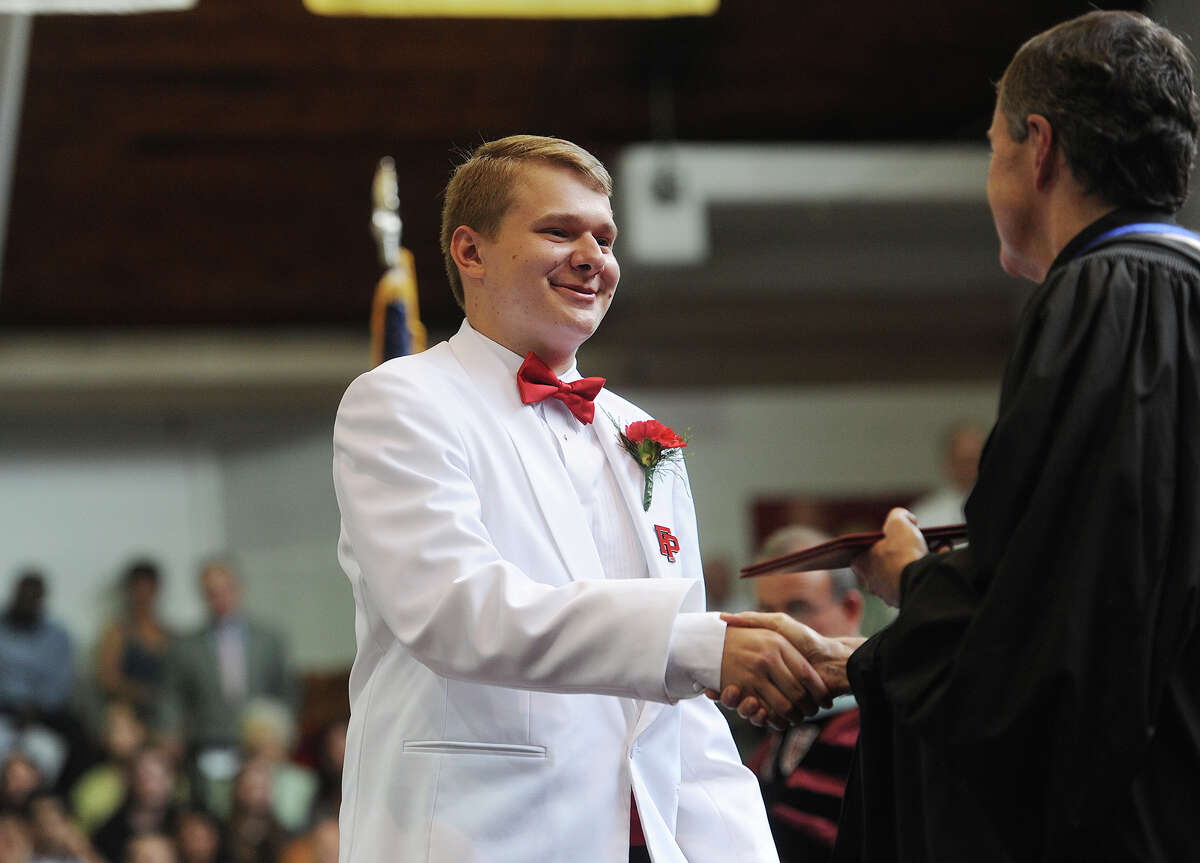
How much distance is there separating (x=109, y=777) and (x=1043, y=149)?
287 inches

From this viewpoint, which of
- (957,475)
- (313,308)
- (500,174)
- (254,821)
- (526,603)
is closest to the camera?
(526,603)

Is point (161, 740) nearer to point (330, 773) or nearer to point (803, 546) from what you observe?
point (330, 773)

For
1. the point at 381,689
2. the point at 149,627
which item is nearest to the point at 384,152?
the point at 149,627

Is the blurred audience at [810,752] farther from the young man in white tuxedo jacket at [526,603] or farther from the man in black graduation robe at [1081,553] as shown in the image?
the man in black graduation robe at [1081,553]

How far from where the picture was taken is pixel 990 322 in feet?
36.2

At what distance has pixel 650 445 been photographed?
2.55m

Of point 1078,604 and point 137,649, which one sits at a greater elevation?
point 1078,604

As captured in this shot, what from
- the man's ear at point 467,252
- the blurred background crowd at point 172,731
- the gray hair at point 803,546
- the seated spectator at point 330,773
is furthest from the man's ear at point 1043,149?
the seated spectator at point 330,773

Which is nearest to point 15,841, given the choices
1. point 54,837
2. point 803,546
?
point 54,837

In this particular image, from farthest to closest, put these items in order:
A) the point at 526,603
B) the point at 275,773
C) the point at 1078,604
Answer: the point at 275,773, the point at 526,603, the point at 1078,604

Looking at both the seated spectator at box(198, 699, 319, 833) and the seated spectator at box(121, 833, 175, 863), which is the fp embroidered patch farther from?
the seated spectator at box(198, 699, 319, 833)

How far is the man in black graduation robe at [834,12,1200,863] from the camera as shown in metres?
1.75

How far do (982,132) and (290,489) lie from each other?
565 centimetres

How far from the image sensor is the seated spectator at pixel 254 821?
7352 mm
